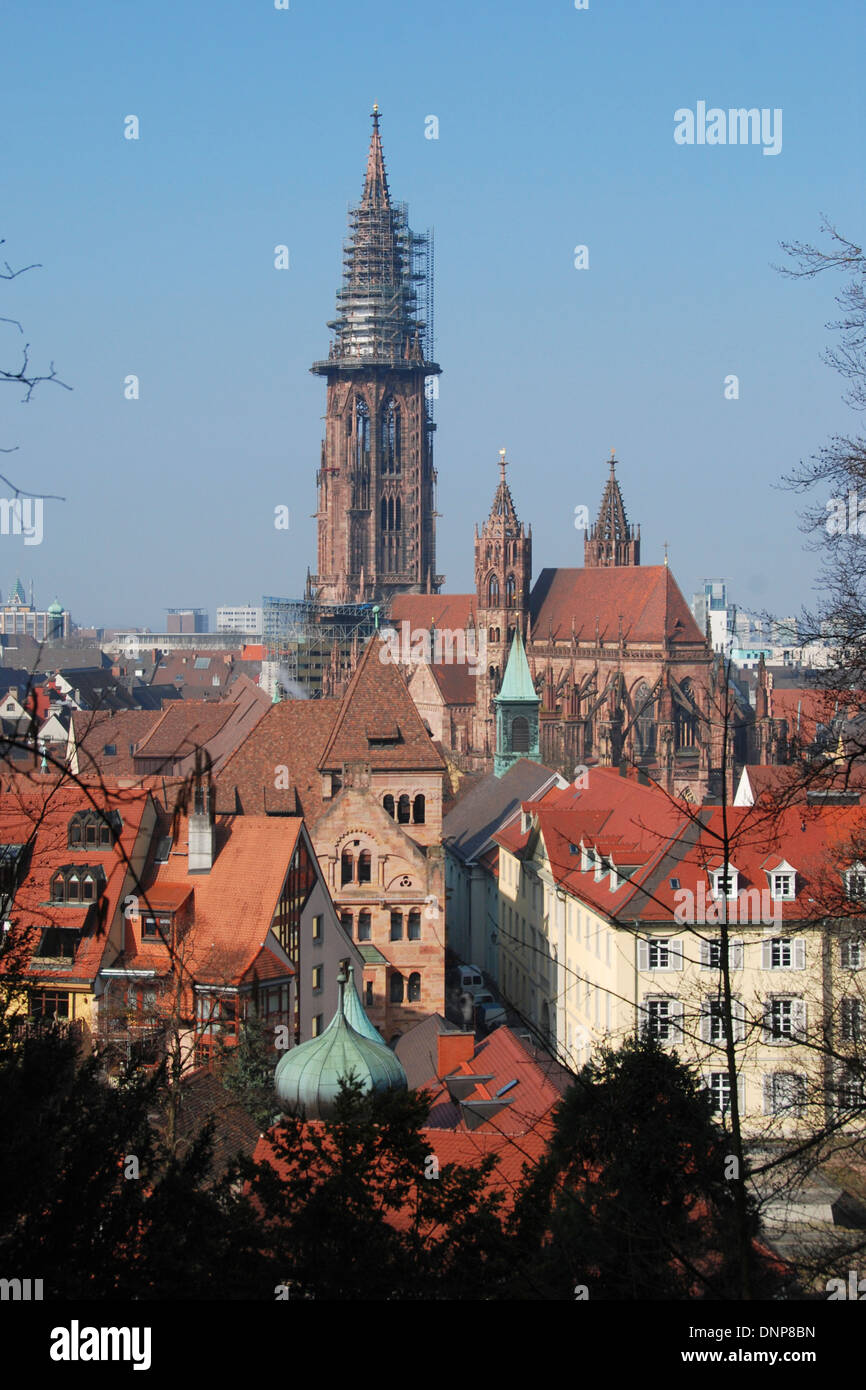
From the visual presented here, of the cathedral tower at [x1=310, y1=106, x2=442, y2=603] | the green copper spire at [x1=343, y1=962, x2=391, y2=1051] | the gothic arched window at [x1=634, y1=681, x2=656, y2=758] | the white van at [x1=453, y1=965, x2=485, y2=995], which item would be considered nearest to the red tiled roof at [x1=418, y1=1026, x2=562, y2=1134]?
the green copper spire at [x1=343, y1=962, x2=391, y2=1051]

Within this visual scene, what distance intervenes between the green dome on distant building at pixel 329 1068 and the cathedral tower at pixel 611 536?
112183 millimetres

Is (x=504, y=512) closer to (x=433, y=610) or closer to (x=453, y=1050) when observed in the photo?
(x=433, y=610)

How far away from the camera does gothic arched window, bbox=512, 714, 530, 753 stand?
81.2 meters

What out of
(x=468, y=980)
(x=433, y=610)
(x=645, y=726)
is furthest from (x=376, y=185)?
(x=468, y=980)

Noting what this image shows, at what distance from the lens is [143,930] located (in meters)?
35.4

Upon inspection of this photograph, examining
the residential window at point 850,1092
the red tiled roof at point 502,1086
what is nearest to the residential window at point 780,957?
the red tiled roof at point 502,1086

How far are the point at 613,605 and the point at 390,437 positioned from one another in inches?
1789

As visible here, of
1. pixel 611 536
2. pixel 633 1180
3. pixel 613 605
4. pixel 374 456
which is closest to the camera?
pixel 633 1180

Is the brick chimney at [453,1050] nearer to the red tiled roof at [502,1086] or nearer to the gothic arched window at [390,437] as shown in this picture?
the red tiled roof at [502,1086]

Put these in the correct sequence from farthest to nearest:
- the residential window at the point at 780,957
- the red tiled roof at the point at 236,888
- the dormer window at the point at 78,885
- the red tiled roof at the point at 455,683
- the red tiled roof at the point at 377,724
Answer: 1. the red tiled roof at the point at 455,683
2. the red tiled roof at the point at 377,724
3. the residential window at the point at 780,957
4. the dormer window at the point at 78,885
5. the red tiled roof at the point at 236,888

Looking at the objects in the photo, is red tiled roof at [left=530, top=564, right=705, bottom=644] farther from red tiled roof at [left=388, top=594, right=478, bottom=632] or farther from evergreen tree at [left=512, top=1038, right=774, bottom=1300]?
evergreen tree at [left=512, top=1038, right=774, bottom=1300]

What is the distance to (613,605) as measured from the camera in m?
117

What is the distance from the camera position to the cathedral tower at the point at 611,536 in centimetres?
13925
